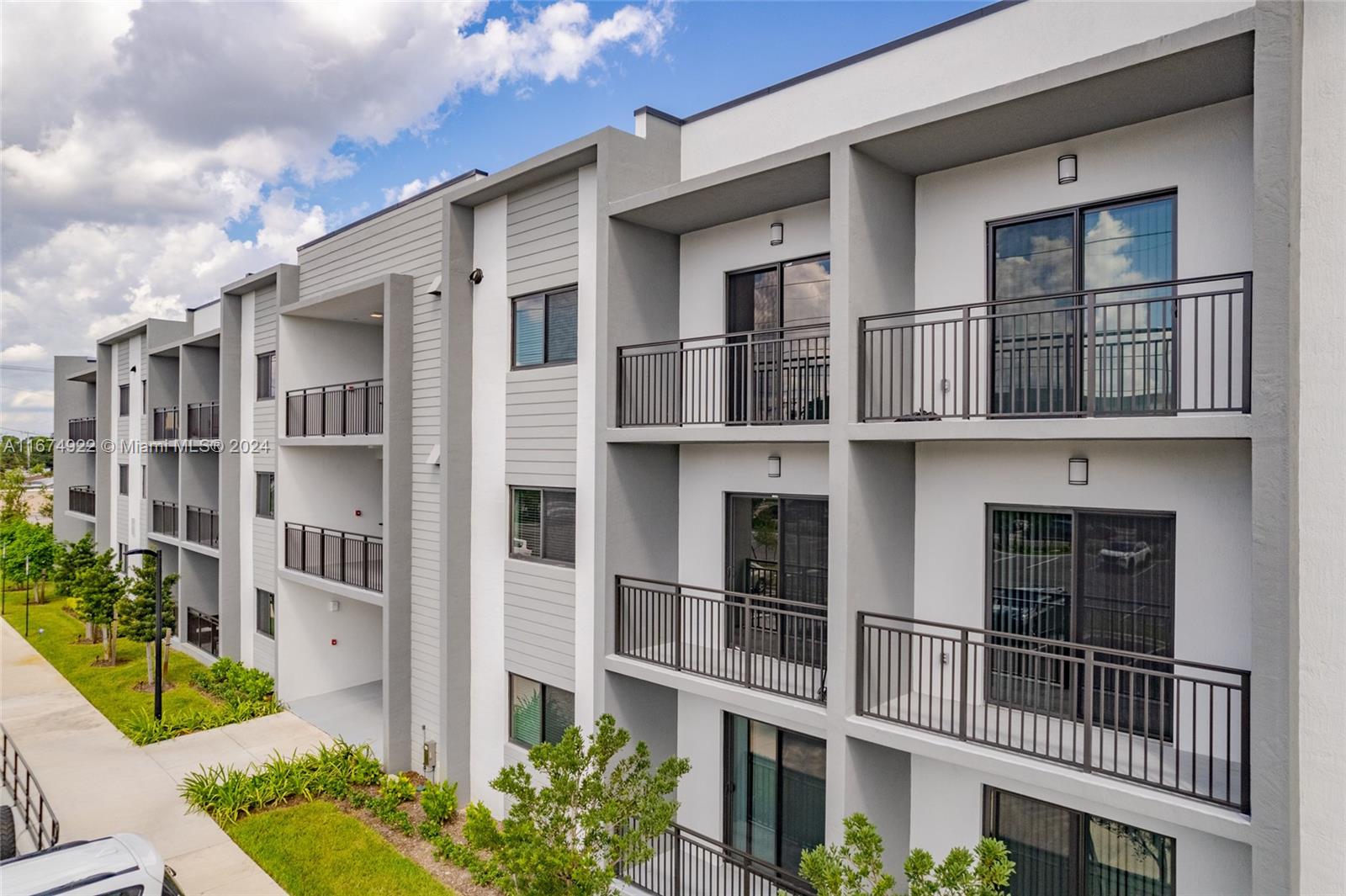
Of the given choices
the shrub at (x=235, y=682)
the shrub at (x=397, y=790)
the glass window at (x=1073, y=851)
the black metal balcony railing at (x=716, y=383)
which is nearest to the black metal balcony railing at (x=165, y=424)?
the shrub at (x=235, y=682)

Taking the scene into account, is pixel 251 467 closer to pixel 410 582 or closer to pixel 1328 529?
pixel 410 582

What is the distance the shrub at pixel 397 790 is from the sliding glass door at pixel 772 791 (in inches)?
226

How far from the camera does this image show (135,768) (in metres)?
13.6

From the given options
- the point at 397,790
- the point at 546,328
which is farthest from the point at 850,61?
the point at 397,790

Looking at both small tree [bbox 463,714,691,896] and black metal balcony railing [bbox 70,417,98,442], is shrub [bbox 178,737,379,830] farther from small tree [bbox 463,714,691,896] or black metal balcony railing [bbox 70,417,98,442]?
black metal balcony railing [bbox 70,417,98,442]

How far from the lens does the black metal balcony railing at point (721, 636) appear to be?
28.3ft

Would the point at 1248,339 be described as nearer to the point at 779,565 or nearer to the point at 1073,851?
the point at 1073,851

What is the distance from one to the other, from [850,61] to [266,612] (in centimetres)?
1768

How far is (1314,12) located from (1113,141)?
1.64 meters

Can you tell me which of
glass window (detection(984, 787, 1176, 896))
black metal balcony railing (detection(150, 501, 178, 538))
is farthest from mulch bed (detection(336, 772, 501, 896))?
black metal balcony railing (detection(150, 501, 178, 538))

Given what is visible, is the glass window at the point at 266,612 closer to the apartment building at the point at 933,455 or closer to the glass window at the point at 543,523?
the apartment building at the point at 933,455

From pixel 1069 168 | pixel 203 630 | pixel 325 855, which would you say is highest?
pixel 1069 168

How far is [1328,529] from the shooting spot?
17.3 feet

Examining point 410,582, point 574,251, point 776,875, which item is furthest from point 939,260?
point 410,582
